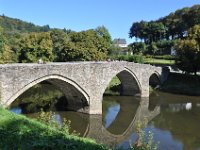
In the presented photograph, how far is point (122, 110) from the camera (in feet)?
104

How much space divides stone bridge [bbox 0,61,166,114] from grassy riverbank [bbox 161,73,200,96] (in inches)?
261

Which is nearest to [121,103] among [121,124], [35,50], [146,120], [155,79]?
[121,124]

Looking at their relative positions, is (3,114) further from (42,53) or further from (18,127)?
(42,53)

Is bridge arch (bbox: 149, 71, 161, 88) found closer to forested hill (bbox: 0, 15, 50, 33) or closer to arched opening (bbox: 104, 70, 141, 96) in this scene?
arched opening (bbox: 104, 70, 141, 96)

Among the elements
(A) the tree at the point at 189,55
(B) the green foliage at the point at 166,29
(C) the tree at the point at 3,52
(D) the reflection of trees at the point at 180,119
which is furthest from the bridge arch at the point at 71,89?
(B) the green foliage at the point at 166,29

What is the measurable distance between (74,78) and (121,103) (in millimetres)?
9637

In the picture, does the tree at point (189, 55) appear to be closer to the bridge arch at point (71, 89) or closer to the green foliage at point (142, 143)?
the bridge arch at point (71, 89)

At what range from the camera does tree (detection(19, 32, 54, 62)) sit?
49206mm

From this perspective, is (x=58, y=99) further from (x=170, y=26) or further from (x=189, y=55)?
(x=170, y=26)

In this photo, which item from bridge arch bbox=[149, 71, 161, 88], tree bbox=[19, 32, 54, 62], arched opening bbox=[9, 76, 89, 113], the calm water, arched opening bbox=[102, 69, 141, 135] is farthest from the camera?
tree bbox=[19, 32, 54, 62]

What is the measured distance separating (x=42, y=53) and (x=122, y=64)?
64.6 ft

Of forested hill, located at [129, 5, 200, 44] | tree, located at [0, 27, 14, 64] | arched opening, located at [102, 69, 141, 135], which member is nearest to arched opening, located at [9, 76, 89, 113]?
arched opening, located at [102, 69, 141, 135]

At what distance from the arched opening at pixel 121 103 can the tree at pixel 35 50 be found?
1241 cm

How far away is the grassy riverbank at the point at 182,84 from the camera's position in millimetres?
41812
